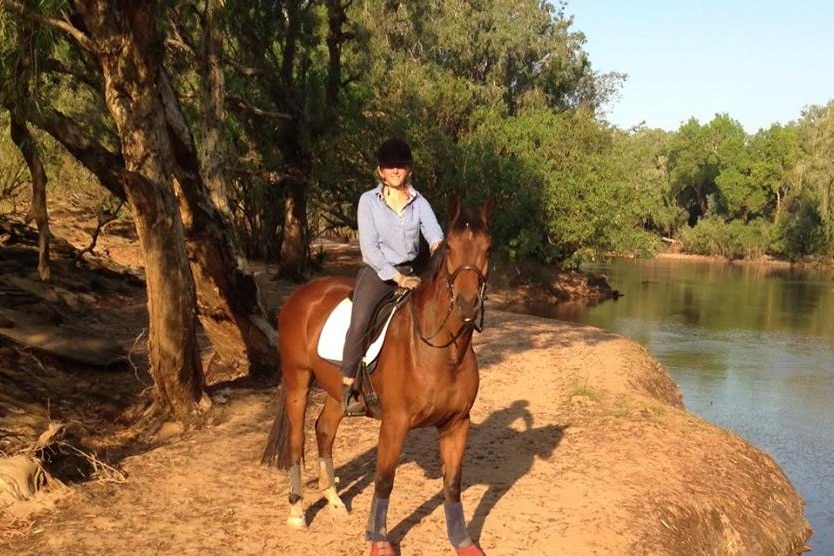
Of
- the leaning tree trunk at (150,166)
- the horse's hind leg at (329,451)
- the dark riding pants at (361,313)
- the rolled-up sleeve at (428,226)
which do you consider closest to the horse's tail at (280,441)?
the horse's hind leg at (329,451)

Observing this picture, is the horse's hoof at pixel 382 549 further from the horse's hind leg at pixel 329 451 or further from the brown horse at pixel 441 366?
the horse's hind leg at pixel 329 451

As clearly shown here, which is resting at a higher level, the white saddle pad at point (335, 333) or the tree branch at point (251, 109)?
the tree branch at point (251, 109)

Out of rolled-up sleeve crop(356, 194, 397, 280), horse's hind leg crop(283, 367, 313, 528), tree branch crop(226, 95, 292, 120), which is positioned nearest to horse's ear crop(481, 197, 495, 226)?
rolled-up sleeve crop(356, 194, 397, 280)

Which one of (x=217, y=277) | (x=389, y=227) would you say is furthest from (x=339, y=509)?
(x=217, y=277)

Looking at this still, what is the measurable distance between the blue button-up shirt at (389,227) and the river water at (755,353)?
636 cm

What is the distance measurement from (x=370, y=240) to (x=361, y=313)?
0.51 m

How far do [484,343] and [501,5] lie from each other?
3480cm

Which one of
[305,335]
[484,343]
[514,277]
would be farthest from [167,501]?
[514,277]

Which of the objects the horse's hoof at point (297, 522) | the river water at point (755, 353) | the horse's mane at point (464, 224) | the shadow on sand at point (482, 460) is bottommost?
the river water at point (755, 353)

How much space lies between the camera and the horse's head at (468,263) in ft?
14.0

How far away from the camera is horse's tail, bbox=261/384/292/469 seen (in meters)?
6.50

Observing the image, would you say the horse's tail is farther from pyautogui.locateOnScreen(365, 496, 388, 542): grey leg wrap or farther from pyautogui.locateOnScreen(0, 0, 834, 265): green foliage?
pyautogui.locateOnScreen(0, 0, 834, 265): green foliage

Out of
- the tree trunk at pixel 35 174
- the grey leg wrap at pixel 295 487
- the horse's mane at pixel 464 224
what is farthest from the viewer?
the tree trunk at pixel 35 174

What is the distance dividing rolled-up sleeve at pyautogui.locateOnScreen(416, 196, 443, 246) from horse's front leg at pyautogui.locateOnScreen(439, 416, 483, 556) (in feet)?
4.10
